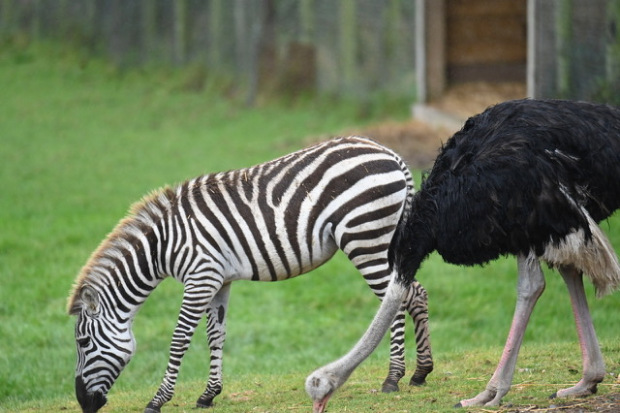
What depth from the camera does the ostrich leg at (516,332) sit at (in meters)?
5.30

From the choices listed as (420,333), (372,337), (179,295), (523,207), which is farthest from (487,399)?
(179,295)

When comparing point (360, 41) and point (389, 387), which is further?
point (360, 41)

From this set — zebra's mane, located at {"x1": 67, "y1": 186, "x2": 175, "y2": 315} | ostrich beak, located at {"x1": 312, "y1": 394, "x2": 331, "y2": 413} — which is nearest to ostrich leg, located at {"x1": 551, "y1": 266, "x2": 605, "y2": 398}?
ostrich beak, located at {"x1": 312, "y1": 394, "x2": 331, "y2": 413}

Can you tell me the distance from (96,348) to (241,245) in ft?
3.80

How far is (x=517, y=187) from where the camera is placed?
5.18 m

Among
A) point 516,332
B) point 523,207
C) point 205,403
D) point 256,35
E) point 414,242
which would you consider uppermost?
point 256,35

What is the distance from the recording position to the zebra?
650cm

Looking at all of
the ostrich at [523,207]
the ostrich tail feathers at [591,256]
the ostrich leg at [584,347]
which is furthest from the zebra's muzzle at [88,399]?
the ostrich tail feathers at [591,256]

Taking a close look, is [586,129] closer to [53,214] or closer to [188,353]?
[188,353]

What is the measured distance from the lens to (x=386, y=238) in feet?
21.3

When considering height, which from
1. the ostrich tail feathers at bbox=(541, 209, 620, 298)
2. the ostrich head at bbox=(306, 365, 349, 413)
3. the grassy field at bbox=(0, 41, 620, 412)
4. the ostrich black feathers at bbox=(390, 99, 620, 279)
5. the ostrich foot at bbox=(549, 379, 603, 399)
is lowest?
the grassy field at bbox=(0, 41, 620, 412)

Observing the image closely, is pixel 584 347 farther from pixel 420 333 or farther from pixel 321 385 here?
pixel 321 385

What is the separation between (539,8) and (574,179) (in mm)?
8273

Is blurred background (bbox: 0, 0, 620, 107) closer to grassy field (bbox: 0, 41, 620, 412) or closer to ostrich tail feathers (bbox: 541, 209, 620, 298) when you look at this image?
grassy field (bbox: 0, 41, 620, 412)
